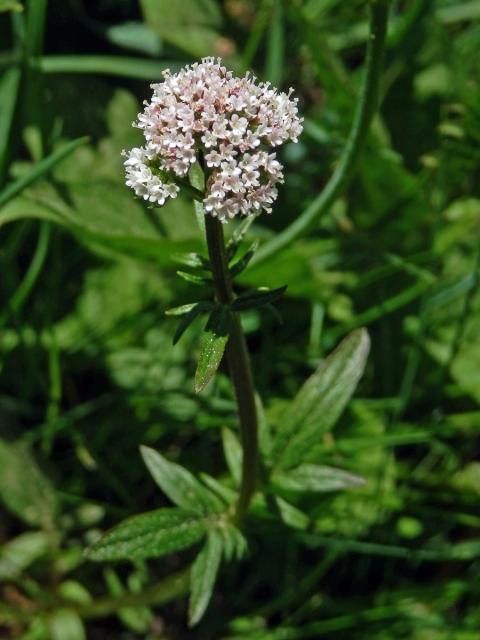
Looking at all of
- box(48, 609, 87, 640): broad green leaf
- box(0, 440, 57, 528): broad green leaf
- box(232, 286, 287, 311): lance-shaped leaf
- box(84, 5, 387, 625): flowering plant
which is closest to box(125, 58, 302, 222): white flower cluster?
box(84, 5, 387, 625): flowering plant

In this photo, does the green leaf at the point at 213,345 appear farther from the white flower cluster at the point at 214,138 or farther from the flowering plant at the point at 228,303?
the white flower cluster at the point at 214,138

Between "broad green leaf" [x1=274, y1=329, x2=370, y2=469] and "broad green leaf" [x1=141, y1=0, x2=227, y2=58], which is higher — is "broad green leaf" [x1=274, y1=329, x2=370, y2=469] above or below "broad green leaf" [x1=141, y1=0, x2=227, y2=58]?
below

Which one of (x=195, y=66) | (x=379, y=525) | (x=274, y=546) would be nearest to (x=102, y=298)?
(x=274, y=546)

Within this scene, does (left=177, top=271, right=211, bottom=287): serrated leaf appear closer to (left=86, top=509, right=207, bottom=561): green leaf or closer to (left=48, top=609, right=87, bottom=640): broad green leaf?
(left=86, top=509, right=207, bottom=561): green leaf

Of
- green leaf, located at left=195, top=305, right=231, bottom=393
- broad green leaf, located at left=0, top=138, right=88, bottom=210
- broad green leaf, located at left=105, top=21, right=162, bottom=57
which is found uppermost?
broad green leaf, located at left=105, top=21, right=162, bottom=57

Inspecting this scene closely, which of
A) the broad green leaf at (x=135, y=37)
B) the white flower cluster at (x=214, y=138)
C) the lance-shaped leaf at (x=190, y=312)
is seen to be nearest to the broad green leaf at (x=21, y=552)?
the lance-shaped leaf at (x=190, y=312)

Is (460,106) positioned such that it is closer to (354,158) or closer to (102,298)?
(354,158)

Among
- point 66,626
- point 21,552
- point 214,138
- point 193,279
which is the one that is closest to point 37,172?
point 193,279
